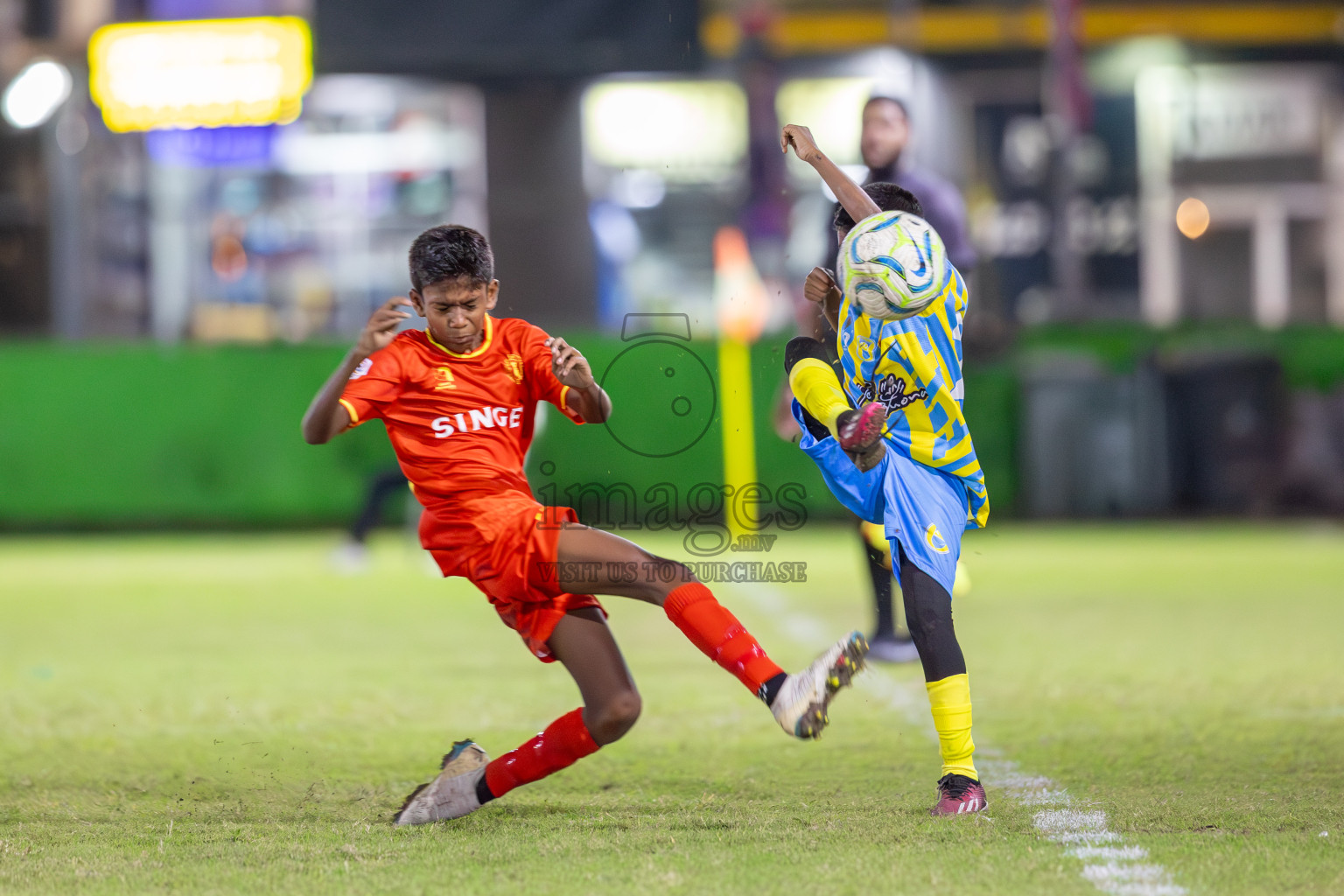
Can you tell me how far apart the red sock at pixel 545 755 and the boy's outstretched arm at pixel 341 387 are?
920mm

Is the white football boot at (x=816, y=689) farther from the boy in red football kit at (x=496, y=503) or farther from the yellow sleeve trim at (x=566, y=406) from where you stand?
the yellow sleeve trim at (x=566, y=406)

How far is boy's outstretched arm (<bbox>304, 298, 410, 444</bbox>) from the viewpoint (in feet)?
12.8

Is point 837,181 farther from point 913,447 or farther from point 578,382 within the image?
point 578,382

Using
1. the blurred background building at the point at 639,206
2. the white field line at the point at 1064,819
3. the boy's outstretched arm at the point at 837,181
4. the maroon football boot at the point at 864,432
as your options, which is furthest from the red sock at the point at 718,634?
the blurred background building at the point at 639,206

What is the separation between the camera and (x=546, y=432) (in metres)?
13.0

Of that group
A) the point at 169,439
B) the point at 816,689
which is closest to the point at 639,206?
the point at 169,439

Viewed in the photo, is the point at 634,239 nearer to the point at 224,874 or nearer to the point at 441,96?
the point at 441,96

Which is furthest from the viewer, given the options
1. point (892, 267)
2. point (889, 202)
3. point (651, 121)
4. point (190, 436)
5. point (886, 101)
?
point (651, 121)

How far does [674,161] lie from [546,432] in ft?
25.8

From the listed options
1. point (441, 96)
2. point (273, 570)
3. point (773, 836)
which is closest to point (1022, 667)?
point (773, 836)

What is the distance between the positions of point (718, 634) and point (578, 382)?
0.71 meters

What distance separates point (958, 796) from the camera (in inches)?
157

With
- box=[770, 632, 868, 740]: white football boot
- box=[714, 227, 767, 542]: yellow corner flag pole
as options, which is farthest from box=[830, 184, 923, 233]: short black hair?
box=[714, 227, 767, 542]: yellow corner flag pole

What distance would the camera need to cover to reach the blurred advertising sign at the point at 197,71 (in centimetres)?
1647
